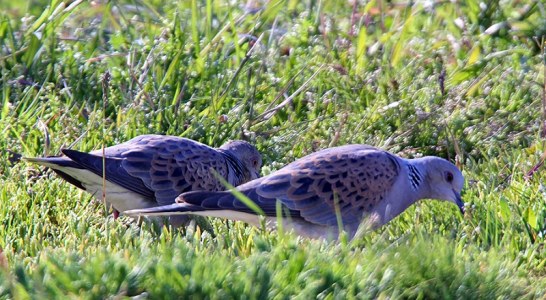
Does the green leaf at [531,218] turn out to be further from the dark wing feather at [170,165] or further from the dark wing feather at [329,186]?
the dark wing feather at [170,165]

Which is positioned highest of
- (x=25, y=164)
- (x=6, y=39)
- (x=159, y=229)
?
(x=6, y=39)

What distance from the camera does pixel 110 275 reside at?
3.59 metres

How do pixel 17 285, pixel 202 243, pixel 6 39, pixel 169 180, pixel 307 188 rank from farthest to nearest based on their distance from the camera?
pixel 6 39
pixel 169 180
pixel 307 188
pixel 202 243
pixel 17 285

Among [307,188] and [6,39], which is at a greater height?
[6,39]

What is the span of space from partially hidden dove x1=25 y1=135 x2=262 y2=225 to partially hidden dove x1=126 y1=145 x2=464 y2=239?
449 millimetres

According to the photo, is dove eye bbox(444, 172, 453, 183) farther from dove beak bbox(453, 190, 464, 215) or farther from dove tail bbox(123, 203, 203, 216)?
dove tail bbox(123, 203, 203, 216)

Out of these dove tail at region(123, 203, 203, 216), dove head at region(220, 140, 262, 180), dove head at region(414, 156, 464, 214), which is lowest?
dove head at region(414, 156, 464, 214)

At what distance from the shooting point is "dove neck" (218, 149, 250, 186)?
5715 millimetres

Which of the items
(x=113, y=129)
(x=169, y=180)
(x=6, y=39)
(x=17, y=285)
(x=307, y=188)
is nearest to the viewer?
(x=17, y=285)

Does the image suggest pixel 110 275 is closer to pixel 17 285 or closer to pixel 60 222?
pixel 17 285

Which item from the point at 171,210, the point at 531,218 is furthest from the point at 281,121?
the point at 531,218

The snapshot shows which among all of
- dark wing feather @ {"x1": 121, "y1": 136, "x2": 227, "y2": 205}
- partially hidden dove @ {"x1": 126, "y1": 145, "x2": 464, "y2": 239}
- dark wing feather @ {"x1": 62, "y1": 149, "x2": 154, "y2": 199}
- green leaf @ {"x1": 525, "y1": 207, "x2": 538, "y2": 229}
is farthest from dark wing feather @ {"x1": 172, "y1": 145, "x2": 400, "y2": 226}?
green leaf @ {"x1": 525, "y1": 207, "x2": 538, "y2": 229}

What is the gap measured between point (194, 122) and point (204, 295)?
264 cm

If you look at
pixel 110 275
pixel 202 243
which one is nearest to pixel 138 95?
pixel 202 243
